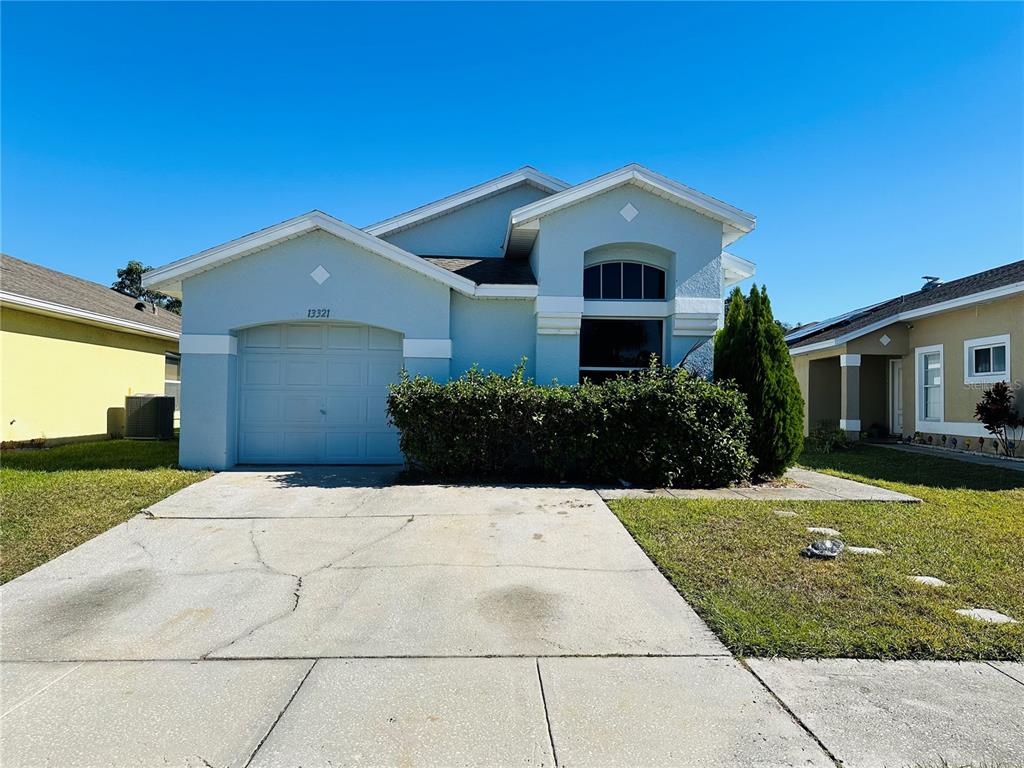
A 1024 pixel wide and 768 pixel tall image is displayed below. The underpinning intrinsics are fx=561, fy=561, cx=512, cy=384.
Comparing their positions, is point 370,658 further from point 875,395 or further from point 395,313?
point 875,395

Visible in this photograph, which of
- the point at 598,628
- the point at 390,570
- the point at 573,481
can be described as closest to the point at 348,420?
the point at 573,481

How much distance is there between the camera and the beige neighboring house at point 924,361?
12.7m

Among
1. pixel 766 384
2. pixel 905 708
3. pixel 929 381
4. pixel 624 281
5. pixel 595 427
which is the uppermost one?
pixel 624 281

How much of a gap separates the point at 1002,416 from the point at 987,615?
10.6 meters

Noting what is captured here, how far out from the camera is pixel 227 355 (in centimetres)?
1003

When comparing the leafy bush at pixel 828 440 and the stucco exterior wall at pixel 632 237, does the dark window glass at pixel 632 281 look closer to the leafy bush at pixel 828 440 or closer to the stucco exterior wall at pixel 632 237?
the stucco exterior wall at pixel 632 237

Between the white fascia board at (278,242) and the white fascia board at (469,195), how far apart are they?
12.4ft

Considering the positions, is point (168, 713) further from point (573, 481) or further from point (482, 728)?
point (573, 481)

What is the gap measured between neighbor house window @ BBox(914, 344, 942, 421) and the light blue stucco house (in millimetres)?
7965

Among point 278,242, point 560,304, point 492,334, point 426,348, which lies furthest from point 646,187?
point 278,242

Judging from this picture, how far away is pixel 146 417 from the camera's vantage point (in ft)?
47.3

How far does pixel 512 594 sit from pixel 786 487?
622 centimetres

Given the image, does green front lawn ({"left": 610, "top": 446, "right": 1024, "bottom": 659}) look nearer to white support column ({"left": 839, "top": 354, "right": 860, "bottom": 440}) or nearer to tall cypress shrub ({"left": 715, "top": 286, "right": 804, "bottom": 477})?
tall cypress shrub ({"left": 715, "top": 286, "right": 804, "bottom": 477})

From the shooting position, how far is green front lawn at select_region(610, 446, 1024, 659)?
3.80m
